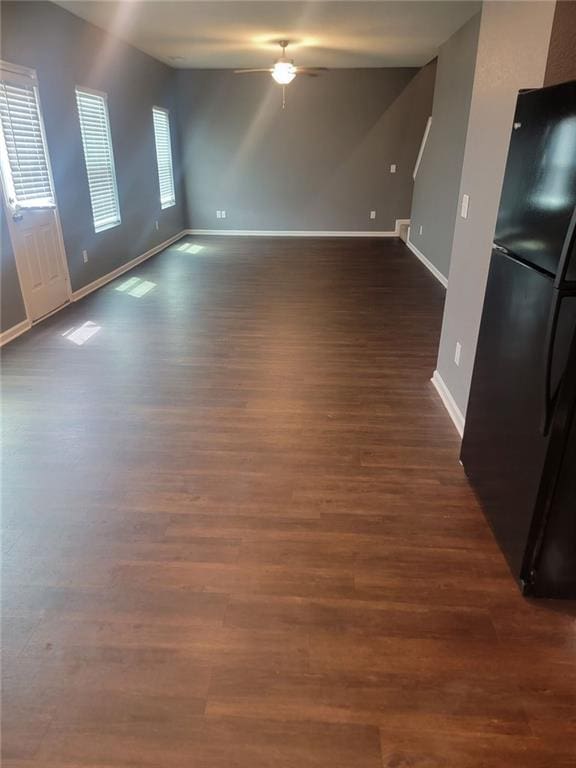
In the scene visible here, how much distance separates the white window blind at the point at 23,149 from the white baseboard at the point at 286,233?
4511mm

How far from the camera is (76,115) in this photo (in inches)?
196

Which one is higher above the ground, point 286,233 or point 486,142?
point 486,142

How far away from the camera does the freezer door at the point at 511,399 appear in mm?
1622

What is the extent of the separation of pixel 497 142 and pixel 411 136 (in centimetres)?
668

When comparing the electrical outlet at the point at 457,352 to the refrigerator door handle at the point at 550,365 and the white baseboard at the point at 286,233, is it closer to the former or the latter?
the refrigerator door handle at the point at 550,365

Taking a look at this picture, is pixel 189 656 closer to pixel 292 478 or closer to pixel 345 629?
pixel 345 629

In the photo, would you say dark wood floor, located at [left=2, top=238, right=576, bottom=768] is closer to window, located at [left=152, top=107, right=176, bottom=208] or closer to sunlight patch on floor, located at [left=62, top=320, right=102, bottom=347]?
sunlight patch on floor, located at [left=62, top=320, right=102, bottom=347]

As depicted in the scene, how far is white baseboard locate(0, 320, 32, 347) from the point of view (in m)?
3.97

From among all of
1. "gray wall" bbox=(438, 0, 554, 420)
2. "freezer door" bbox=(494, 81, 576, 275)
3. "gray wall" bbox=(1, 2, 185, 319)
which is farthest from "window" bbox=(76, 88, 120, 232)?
"freezer door" bbox=(494, 81, 576, 275)

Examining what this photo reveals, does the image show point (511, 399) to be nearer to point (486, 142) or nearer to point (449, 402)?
point (449, 402)

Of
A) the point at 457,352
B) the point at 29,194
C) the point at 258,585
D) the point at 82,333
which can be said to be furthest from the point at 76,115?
the point at 258,585

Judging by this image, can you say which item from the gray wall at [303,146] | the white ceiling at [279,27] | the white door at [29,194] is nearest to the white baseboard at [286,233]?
the gray wall at [303,146]

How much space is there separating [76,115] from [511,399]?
5134 millimetres

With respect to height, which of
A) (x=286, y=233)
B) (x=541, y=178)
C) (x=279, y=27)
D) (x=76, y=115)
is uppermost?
(x=279, y=27)
